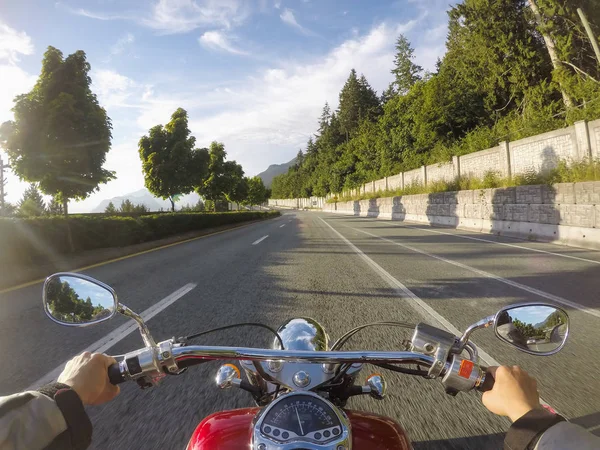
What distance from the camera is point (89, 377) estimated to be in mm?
1228

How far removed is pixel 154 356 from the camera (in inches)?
52.2

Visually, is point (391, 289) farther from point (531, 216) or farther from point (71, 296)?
point (531, 216)

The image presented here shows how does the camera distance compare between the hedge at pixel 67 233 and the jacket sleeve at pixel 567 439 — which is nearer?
the jacket sleeve at pixel 567 439

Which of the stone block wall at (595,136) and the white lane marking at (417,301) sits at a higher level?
the stone block wall at (595,136)

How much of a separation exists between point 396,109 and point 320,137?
224ft

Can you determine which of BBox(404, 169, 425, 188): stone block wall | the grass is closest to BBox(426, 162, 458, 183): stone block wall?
the grass

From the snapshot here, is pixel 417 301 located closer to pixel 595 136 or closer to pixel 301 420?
pixel 301 420

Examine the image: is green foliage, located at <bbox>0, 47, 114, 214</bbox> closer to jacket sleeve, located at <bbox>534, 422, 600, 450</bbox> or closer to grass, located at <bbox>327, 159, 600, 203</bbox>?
jacket sleeve, located at <bbox>534, 422, 600, 450</bbox>

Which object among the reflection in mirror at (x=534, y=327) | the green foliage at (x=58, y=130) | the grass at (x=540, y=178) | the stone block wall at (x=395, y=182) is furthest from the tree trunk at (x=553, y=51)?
the reflection in mirror at (x=534, y=327)

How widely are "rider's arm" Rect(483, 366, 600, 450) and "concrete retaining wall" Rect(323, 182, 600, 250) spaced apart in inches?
448

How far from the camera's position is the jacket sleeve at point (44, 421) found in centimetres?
95

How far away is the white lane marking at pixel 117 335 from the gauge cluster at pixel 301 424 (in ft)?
8.43

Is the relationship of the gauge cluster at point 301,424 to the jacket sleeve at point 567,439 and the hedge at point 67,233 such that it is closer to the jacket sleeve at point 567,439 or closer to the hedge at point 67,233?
the jacket sleeve at point 567,439

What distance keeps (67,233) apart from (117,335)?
26.6 feet
